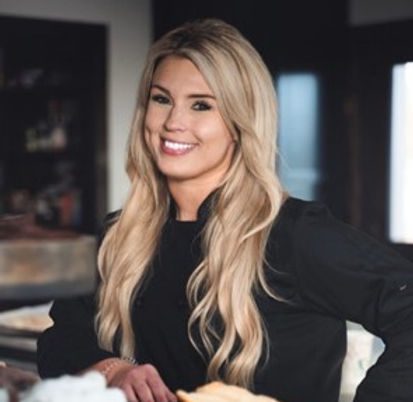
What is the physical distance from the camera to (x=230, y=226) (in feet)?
5.11

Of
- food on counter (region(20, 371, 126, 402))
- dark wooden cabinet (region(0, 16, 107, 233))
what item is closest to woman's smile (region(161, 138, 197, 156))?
food on counter (region(20, 371, 126, 402))

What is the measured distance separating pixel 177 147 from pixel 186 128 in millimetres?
39

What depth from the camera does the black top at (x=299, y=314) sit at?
55.9 inches

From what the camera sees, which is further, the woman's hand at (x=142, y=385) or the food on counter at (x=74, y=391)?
the woman's hand at (x=142, y=385)

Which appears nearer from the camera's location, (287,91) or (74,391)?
(74,391)

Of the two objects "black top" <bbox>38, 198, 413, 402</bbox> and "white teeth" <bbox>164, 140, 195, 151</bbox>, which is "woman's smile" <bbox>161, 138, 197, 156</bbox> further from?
"black top" <bbox>38, 198, 413, 402</bbox>

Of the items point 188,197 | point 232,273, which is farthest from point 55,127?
point 232,273

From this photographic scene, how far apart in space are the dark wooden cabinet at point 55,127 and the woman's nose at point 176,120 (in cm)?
447

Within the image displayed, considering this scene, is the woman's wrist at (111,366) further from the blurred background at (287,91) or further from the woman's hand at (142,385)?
the blurred background at (287,91)

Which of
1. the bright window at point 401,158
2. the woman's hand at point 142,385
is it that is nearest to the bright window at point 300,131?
A: the bright window at point 401,158

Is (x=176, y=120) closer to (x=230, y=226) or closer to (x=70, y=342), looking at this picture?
(x=230, y=226)

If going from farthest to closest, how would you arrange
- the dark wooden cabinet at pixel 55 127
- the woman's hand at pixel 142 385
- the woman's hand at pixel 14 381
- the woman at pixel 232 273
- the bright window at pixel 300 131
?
the dark wooden cabinet at pixel 55 127 < the bright window at pixel 300 131 < the woman at pixel 232 273 < the woman's hand at pixel 142 385 < the woman's hand at pixel 14 381

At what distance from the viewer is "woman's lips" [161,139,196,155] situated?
5.08 ft

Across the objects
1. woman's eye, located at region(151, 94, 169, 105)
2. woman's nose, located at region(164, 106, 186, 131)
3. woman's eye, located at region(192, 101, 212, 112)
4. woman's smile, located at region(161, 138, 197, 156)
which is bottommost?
woman's smile, located at region(161, 138, 197, 156)
